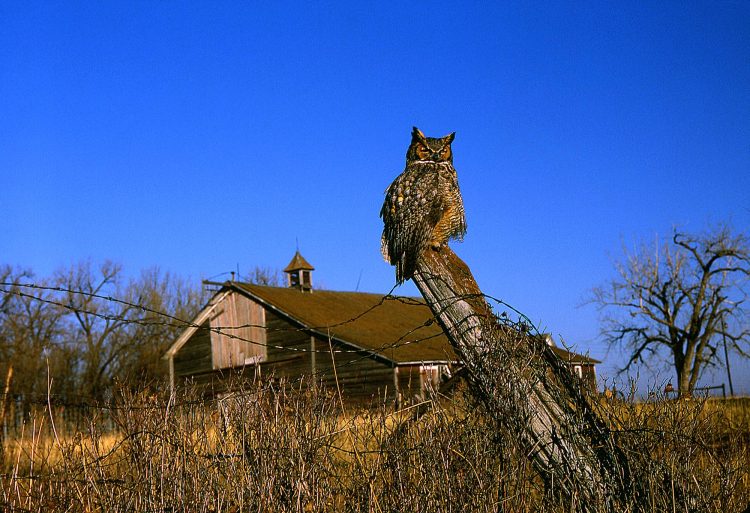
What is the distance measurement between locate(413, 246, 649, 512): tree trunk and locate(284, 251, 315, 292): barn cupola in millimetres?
27048

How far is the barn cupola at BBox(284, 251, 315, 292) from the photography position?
106 feet

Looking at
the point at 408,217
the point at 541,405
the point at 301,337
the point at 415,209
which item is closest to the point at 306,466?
the point at 541,405

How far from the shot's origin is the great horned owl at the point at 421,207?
5.80 meters

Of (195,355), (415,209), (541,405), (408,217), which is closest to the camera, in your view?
(541,405)

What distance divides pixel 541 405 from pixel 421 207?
6.42 ft

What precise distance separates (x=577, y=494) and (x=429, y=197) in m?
2.65

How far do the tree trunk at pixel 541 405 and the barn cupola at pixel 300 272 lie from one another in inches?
1065

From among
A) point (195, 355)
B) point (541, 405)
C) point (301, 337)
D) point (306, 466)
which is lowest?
point (306, 466)

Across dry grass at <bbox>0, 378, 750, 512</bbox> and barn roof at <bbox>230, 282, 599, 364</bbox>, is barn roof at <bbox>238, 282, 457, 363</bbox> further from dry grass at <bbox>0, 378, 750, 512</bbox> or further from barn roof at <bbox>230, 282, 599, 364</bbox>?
dry grass at <bbox>0, 378, 750, 512</bbox>

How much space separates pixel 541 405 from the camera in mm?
4926

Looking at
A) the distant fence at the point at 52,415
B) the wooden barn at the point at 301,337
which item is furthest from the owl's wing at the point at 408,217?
the wooden barn at the point at 301,337

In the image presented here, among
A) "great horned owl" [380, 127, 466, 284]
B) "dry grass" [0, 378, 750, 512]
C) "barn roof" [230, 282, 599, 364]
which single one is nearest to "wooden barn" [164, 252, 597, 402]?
"barn roof" [230, 282, 599, 364]

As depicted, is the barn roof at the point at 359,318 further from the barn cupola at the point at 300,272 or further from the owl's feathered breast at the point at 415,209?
the owl's feathered breast at the point at 415,209

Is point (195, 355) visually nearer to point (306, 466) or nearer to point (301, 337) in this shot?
point (301, 337)
